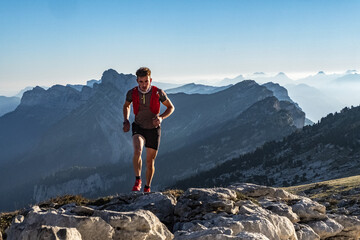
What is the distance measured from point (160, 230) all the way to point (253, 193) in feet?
23.2

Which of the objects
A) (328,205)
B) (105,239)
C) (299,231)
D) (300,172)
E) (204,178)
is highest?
(105,239)

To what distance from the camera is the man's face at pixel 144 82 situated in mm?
12656

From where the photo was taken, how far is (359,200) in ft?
57.4

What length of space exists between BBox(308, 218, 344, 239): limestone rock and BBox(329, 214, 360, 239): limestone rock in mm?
407

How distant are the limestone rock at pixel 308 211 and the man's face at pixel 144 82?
289 inches

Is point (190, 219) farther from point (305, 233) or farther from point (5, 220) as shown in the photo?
point (5, 220)

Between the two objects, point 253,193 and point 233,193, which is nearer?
point 233,193

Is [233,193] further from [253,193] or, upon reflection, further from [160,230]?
[160,230]

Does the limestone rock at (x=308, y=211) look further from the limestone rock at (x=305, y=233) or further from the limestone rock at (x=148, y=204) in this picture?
the limestone rock at (x=148, y=204)

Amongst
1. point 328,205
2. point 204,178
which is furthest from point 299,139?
point 328,205

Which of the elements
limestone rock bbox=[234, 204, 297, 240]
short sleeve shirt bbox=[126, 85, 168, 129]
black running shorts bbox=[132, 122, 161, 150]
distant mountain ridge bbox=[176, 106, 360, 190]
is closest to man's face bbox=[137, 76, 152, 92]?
short sleeve shirt bbox=[126, 85, 168, 129]

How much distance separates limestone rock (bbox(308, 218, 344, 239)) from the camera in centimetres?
1191

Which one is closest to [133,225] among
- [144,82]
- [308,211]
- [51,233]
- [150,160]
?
[51,233]

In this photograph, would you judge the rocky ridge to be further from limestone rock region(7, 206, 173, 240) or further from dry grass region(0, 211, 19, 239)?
dry grass region(0, 211, 19, 239)
